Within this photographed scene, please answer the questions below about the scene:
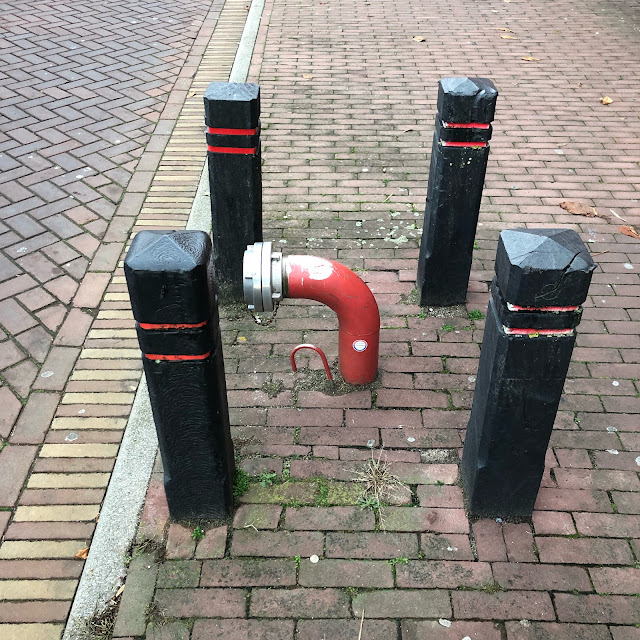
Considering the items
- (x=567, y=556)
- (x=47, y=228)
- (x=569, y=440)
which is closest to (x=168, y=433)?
(x=567, y=556)

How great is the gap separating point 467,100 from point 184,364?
204cm

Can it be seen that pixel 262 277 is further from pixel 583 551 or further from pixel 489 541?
pixel 583 551

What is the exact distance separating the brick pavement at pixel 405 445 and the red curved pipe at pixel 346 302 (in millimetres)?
173

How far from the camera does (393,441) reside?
323cm

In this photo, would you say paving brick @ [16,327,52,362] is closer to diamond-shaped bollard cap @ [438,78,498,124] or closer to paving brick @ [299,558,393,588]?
paving brick @ [299,558,393,588]

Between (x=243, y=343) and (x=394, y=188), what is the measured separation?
2202 mm

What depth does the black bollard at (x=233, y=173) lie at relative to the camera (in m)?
3.53

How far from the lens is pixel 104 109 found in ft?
21.4

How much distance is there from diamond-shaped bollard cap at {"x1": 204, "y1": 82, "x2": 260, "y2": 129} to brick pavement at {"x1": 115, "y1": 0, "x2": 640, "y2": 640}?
1.14 meters

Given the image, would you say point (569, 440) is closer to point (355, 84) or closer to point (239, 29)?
point (355, 84)

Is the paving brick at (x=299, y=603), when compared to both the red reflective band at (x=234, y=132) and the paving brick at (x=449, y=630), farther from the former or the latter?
the red reflective band at (x=234, y=132)

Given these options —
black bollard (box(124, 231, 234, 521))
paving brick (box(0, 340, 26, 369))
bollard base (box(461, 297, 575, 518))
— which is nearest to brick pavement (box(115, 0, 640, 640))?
bollard base (box(461, 297, 575, 518))

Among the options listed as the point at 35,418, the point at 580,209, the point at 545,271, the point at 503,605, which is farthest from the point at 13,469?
the point at 580,209

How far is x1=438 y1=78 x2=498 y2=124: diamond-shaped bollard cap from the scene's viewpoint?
338 centimetres
